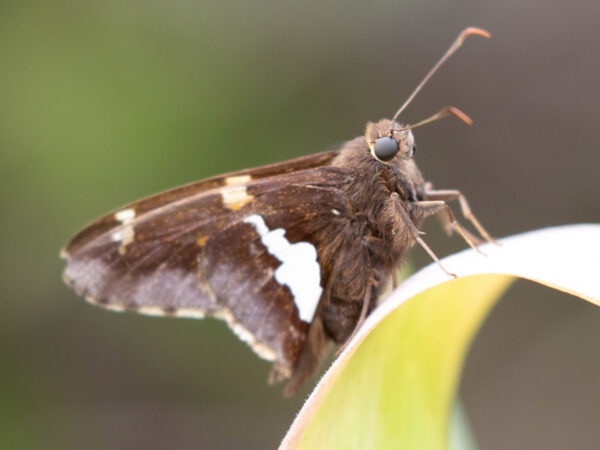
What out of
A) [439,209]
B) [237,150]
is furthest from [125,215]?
[237,150]

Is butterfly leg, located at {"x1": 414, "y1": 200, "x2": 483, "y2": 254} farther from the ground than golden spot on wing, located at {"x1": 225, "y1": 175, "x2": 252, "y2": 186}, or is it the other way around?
golden spot on wing, located at {"x1": 225, "y1": 175, "x2": 252, "y2": 186}

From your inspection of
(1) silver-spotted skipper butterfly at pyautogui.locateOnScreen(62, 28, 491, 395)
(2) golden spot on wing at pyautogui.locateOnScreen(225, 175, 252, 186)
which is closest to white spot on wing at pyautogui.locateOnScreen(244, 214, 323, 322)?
(1) silver-spotted skipper butterfly at pyautogui.locateOnScreen(62, 28, 491, 395)

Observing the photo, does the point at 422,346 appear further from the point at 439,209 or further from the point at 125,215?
the point at 125,215

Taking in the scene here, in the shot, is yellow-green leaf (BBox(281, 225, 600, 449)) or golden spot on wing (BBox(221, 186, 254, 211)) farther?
golden spot on wing (BBox(221, 186, 254, 211))

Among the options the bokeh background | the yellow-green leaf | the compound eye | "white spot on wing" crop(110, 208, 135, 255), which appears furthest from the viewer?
the bokeh background

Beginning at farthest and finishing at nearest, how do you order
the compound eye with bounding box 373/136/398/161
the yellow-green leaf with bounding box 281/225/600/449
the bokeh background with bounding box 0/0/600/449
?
the bokeh background with bounding box 0/0/600/449
the compound eye with bounding box 373/136/398/161
the yellow-green leaf with bounding box 281/225/600/449

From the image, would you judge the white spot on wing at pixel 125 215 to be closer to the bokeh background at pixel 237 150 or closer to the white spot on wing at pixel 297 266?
the white spot on wing at pixel 297 266

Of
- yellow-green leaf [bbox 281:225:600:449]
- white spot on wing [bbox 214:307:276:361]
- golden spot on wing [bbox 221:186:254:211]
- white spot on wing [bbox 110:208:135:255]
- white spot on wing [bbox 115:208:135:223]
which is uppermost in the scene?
white spot on wing [bbox 115:208:135:223]

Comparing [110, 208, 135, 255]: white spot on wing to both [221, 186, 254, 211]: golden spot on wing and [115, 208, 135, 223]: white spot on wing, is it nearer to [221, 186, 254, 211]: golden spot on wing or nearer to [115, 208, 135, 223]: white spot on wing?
[115, 208, 135, 223]: white spot on wing
